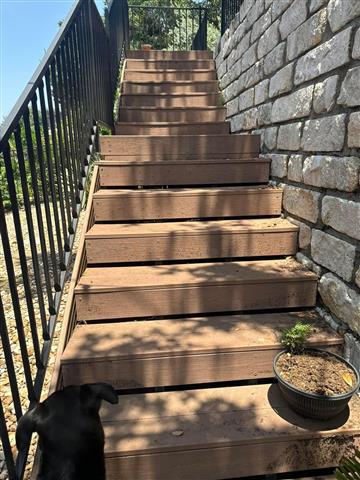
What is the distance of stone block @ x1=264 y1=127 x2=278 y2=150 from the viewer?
298 centimetres

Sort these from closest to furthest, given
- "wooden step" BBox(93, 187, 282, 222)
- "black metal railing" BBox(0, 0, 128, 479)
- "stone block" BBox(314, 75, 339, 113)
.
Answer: "black metal railing" BBox(0, 0, 128, 479) < "stone block" BBox(314, 75, 339, 113) < "wooden step" BBox(93, 187, 282, 222)

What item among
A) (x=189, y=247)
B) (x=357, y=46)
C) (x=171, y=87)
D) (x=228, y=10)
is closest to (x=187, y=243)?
(x=189, y=247)

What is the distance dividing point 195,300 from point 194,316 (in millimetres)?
118

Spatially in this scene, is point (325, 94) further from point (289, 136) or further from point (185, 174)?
point (185, 174)

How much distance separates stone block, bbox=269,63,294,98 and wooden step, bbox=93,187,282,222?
2.55 ft

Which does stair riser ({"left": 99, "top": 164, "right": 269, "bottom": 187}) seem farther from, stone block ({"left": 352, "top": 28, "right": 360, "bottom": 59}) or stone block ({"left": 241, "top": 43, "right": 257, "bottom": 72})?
stone block ({"left": 352, "top": 28, "right": 360, "bottom": 59})

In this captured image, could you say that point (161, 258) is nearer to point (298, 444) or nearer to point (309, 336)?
point (309, 336)

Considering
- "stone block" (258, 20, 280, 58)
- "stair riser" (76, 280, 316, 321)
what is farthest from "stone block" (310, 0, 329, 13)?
"stair riser" (76, 280, 316, 321)

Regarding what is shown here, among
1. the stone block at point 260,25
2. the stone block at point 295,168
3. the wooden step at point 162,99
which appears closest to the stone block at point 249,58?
the stone block at point 260,25

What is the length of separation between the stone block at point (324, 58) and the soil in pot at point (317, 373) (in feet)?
5.16

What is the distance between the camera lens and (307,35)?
2.35 m

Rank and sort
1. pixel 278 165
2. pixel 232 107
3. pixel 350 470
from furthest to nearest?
pixel 232 107, pixel 278 165, pixel 350 470

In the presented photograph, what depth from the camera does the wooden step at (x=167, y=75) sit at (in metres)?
4.97

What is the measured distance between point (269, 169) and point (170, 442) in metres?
2.31
